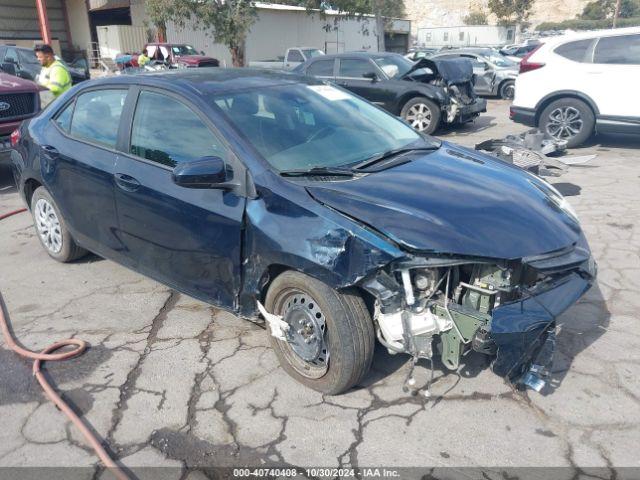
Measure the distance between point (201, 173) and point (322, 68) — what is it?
914 cm

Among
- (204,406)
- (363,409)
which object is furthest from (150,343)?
(363,409)

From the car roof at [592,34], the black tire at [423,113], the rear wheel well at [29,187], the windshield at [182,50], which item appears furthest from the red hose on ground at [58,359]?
the windshield at [182,50]

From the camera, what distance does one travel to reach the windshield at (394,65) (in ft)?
35.3

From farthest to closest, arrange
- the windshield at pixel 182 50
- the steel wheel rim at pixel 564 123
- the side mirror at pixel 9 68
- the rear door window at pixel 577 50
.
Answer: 1. the windshield at pixel 182 50
2. the side mirror at pixel 9 68
3. the steel wheel rim at pixel 564 123
4. the rear door window at pixel 577 50

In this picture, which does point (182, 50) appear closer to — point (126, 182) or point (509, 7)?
point (126, 182)

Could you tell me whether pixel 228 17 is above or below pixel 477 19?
below

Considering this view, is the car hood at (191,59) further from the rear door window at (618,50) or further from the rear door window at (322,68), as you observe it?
the rear door window at (618,50)

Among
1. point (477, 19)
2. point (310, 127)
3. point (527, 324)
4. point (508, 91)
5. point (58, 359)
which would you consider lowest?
point (58, 359)

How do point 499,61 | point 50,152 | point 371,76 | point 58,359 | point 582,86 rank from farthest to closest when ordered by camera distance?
point 499,61 → point 371,76 → point 582,86 → point 50,152 → point 58,359

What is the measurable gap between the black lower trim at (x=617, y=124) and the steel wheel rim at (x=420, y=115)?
A: 293 centimetres

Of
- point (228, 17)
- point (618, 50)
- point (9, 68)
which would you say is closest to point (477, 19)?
point (228, 17)

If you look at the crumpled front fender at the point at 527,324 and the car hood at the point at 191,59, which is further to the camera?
the car hood at the point at 191,59

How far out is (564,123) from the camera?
28.6 ft

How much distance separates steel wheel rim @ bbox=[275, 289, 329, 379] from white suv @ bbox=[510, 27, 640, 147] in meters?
7.18
